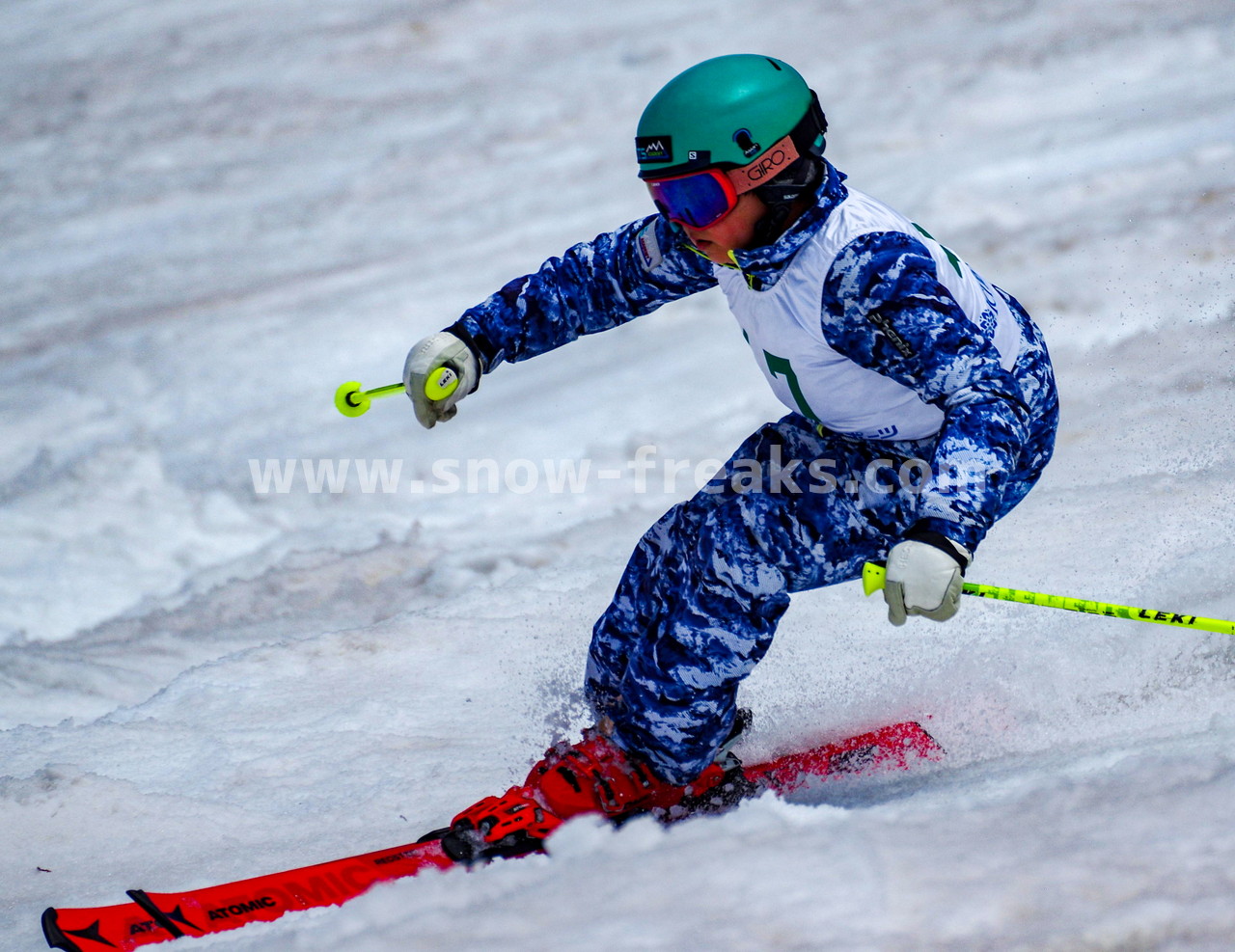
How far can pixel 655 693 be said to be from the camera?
316 cm

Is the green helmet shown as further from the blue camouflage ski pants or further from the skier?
the blue camouflage ski pants

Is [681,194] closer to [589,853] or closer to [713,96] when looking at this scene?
[713,96]

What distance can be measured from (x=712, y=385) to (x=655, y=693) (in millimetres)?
3596

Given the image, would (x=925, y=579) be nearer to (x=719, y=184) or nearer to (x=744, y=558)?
(x=744, y=558)

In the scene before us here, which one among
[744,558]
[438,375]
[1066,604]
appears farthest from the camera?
[438,375]

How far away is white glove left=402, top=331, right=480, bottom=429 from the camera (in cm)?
328

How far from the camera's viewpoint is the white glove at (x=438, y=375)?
10.8 ft

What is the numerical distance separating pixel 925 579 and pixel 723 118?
1.12 m

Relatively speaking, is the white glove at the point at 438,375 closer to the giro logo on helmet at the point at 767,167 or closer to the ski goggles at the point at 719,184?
the ski goggles at the point at 719,184

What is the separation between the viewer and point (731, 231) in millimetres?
2785

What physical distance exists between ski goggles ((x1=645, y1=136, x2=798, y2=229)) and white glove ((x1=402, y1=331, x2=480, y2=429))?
34.2 inches

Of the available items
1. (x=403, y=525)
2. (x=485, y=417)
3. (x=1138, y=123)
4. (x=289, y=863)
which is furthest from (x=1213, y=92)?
(x=289, y=863)

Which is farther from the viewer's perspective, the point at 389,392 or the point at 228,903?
the point at 389,392

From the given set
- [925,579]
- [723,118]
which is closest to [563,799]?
[925,579]
